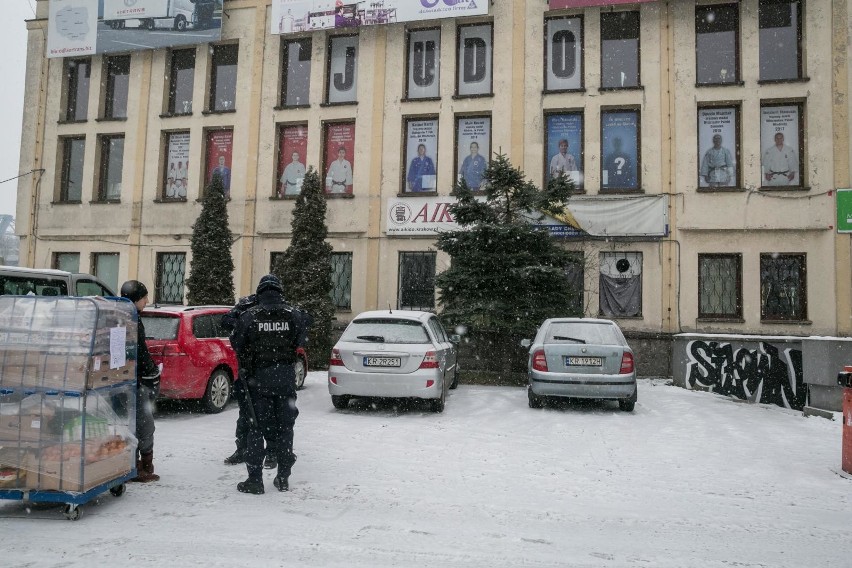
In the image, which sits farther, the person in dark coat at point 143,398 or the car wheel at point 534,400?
the car wheel at point 534,400

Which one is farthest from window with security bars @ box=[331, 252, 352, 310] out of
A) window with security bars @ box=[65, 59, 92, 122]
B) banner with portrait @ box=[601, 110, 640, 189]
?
window with security bars @ box=[65, 59, 92, 122]

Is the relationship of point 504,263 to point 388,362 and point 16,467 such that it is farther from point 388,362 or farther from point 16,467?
point 16,467

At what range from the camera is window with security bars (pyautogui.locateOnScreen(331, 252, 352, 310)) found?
794 inches

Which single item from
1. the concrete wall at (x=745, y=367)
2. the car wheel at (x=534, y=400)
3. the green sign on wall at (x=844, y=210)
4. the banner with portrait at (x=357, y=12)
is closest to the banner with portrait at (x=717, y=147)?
the green sign on wall at (x=844, y=210)

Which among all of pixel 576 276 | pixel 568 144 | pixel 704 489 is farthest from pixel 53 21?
pixel 704 489

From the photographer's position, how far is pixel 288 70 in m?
21.5

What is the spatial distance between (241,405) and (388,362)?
342 cm

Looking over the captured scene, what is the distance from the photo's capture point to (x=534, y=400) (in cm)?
1048

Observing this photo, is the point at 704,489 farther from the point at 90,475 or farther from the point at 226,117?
the point at 226,117

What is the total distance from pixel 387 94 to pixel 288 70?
13.0 feet

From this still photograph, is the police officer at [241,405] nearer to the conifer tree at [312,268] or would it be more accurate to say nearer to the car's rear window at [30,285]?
the car's rear window at [30,285]

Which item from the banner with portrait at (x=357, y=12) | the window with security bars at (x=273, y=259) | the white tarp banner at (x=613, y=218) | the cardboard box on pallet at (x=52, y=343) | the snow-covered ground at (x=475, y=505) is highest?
the banner with portrait at (x=357, y=12)

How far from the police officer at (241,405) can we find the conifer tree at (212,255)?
1385cm

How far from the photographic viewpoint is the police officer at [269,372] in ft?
17.4
